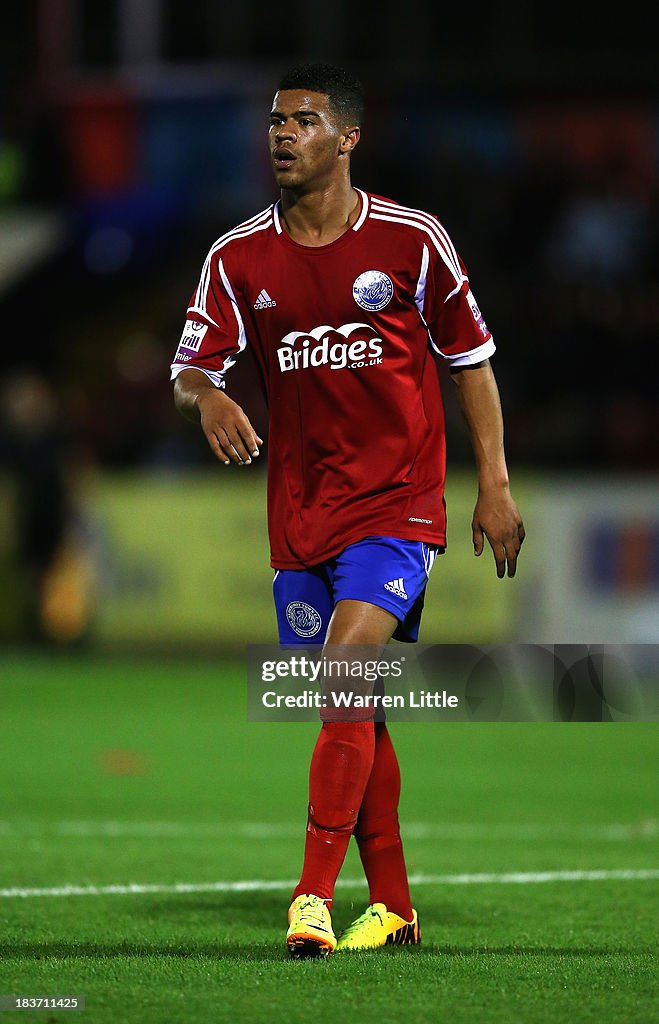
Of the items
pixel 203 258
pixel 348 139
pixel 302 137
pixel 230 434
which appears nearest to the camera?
pixel 230 434

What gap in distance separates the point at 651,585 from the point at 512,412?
3.68m

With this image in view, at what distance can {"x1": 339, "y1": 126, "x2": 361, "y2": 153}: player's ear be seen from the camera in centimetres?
507

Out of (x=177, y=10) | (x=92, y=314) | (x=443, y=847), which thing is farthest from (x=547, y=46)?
(x=443, y=847)

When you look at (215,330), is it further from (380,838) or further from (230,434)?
(380,838)

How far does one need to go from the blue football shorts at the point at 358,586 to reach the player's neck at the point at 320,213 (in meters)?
0.90

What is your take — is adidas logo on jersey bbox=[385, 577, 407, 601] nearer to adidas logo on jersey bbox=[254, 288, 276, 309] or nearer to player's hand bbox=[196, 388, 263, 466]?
player's hand bbox=[196, 388, 263, 466]

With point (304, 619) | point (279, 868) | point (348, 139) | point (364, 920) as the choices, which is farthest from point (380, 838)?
point (348, 139)

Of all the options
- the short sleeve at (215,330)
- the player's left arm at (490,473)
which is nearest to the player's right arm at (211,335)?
the short sleeve at (215,330)

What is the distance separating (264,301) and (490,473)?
0.83 metres

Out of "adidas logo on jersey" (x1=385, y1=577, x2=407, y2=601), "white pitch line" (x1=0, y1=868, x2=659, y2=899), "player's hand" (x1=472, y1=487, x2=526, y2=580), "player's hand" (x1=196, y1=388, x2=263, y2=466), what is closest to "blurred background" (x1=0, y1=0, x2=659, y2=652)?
"white pitch line" (x1=0, y1=868, x2=659, y2=899)

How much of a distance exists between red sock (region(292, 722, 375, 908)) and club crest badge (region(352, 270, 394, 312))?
4.00 ft

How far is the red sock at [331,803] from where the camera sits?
16.0ft

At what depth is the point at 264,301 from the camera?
507 cm

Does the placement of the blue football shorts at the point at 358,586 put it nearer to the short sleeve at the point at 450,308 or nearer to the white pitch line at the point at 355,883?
the short sleeve at the point at 450,308
